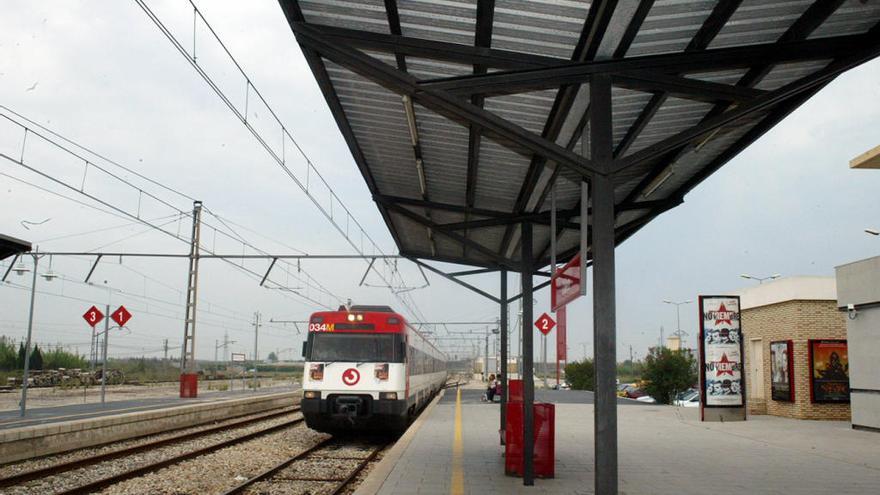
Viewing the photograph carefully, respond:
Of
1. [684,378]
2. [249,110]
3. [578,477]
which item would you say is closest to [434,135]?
[249,110]

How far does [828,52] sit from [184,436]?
48.1 feet

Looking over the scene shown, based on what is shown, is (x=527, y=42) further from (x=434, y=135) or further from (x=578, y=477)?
(x=578, y=477)

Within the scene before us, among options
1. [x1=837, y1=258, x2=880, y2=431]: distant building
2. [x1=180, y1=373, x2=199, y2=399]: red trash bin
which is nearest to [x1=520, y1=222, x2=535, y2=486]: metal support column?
[x1=837, y1=258, x2=880, y2=431]: distant building

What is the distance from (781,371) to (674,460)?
10.6m

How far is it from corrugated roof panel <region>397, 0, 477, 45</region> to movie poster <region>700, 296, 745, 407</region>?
16109mm

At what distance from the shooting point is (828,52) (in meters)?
6.17

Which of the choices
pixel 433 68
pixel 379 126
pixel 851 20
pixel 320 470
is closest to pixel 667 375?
pixel 320 470

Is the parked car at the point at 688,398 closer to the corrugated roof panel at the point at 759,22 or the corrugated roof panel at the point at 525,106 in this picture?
the corrugated roof panel at the point at 525,106

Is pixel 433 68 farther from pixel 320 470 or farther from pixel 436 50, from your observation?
pixel 320 470

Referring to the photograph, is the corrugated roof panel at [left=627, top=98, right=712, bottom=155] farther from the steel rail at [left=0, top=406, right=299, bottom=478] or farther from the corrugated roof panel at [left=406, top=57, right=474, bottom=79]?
the steel rail at [left=0, top=406, right=299, bottom=478]

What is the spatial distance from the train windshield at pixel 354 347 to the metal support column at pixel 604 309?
990 cm

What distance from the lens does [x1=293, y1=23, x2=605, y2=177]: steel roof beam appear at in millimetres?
6242

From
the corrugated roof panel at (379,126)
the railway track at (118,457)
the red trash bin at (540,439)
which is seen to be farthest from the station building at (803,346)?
the railway track at (118,457)

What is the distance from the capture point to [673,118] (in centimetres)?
806
